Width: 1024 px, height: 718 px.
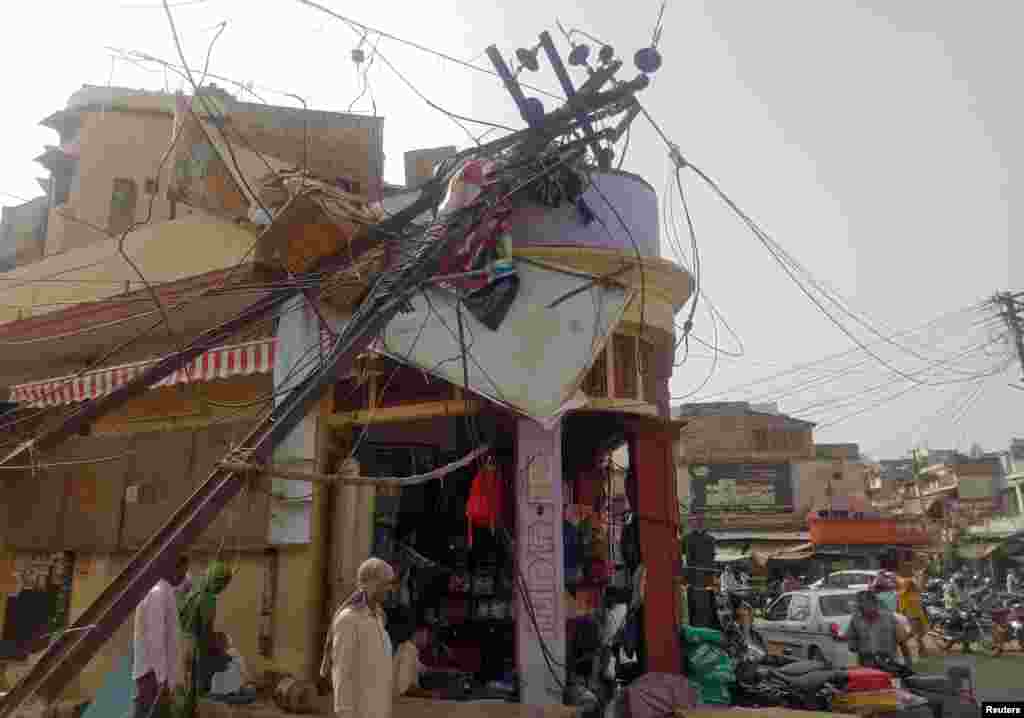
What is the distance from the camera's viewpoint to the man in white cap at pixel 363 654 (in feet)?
15.4

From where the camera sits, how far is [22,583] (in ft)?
33.8

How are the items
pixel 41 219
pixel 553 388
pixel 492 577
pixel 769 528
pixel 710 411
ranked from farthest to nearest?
pixel 710 411
pixel 769 528
pixel 41 219
pixel 492 577
pixel 553 388

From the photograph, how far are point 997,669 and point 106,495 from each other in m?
15.5

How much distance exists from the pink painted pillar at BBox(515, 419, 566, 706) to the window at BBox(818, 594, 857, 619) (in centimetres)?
882

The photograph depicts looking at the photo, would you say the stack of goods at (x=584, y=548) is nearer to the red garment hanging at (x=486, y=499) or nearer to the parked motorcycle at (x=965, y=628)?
the red garment hanging at (x=486, y=499)

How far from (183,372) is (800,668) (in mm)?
8224

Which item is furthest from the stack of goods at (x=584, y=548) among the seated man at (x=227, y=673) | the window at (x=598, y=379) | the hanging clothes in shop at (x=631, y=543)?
the seated man at (x=227, y=673)

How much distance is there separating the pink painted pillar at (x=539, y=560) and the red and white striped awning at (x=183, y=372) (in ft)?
10.7

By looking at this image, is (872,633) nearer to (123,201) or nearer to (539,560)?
(539,560)

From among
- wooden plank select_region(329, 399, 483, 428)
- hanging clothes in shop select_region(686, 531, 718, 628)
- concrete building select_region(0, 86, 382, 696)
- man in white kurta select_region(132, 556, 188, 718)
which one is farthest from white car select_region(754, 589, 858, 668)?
man in white kurta select_region(132, 556, 188, 718)

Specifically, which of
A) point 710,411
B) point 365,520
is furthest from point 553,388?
point 710,411

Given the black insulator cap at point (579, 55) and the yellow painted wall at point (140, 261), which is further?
the yellow painted wall at point (140, 261)

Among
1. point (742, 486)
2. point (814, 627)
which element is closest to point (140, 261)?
point (814, 627)

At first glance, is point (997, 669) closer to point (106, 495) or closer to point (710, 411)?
point (106, 495)
